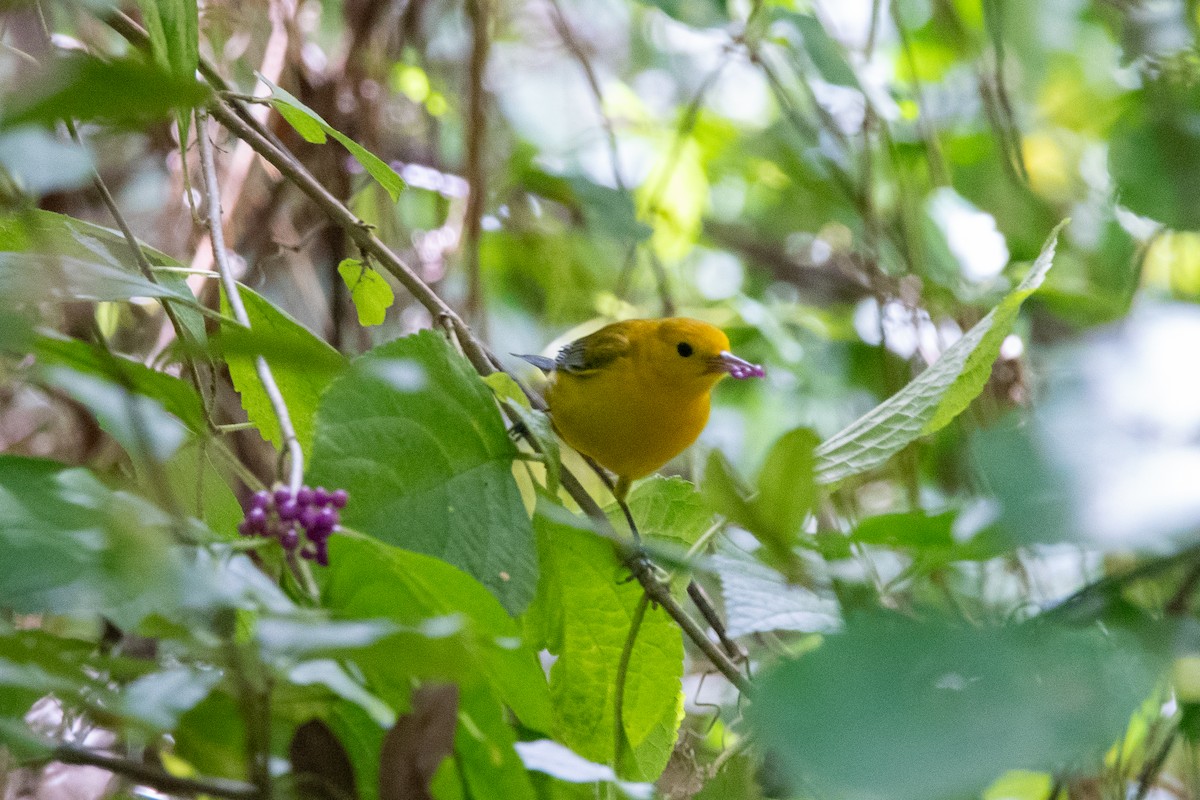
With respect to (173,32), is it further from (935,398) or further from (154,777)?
(935,398)

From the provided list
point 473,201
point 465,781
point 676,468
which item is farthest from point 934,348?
point 465,781

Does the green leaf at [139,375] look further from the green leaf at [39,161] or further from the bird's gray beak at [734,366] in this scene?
the bird's gray beak at [734,366]

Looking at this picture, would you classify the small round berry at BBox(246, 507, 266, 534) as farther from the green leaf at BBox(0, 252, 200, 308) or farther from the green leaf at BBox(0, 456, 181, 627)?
the green leaf at BBox(0, 252, 200, 308)

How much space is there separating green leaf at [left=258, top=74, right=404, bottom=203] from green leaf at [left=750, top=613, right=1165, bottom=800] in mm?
1149

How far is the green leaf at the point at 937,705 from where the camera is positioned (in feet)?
2.03

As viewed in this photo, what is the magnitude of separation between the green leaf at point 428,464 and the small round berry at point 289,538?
195 millimetres

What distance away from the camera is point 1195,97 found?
121 cm

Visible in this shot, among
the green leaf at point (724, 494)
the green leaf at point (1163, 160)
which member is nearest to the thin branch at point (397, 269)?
the green leaf at point (724, 494)

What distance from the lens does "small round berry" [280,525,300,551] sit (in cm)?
105

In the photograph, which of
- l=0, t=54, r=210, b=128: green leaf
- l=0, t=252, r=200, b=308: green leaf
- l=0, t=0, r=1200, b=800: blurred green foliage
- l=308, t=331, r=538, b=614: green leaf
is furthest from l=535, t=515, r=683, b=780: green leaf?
l=0, t=54, r=210, b=128: green leaf

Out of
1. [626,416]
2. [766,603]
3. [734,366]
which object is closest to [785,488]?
[766,603]

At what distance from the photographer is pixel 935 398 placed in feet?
4.66

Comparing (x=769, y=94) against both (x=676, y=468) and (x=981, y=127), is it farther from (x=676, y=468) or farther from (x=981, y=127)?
(x=676, y=468)

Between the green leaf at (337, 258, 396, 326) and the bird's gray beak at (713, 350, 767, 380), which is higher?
the green leaf at (337, 258, 396, 326)
